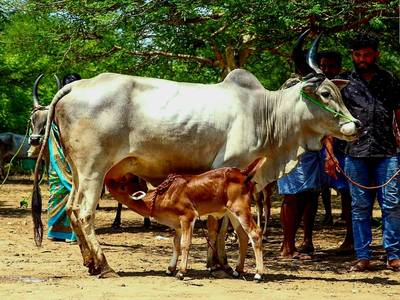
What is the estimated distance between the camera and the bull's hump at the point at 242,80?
760 centimetres

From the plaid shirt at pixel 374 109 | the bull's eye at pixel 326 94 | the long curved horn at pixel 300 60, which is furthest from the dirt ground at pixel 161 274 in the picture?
the long curved horn at pixel 300 60

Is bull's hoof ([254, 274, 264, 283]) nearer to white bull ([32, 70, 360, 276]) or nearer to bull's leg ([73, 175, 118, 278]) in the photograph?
white bull ([32, 70, 360, 276])

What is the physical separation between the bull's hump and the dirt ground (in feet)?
6.44

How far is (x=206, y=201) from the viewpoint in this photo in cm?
700

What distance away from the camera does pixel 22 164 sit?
2942 centimetres

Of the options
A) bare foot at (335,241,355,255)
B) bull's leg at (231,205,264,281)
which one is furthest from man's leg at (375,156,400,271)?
bull's leg at (231,205,264,281)

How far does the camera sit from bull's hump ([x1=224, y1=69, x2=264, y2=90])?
7598 mm

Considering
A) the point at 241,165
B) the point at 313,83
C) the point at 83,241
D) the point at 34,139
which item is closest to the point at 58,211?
the point at 34,139

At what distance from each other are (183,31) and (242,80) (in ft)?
7.20

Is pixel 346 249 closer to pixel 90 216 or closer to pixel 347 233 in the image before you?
pixel 347 233

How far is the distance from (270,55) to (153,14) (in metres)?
6.85

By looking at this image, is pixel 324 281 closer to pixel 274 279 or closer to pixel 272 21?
pixel 274 279

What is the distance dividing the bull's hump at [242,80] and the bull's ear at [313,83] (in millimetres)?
555

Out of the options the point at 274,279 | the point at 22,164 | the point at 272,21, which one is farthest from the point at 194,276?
the point at 22,164
